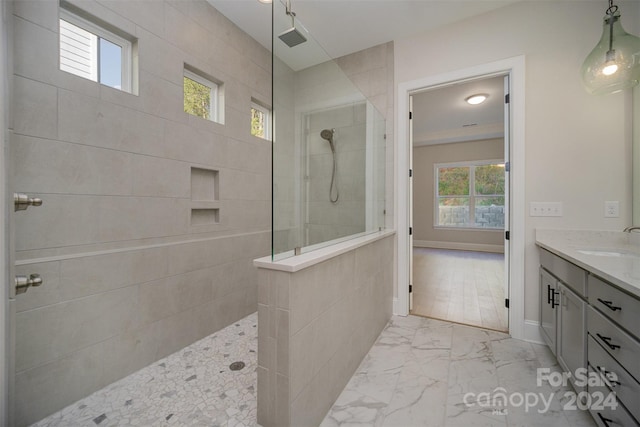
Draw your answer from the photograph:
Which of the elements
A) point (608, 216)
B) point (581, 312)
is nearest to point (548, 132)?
point (608, 216)

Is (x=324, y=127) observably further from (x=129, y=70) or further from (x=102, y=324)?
(x=102, y=324)

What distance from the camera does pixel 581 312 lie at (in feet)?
4.59

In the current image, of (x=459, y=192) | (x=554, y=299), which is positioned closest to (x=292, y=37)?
(x=554, y=299)

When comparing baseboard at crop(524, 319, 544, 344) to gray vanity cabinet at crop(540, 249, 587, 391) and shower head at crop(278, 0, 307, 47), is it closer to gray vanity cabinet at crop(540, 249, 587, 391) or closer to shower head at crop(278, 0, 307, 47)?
gray vanity cabinet at crop(540, 249, 587, 391)

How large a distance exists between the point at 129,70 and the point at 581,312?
3.10 m

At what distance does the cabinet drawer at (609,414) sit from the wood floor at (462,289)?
118cm

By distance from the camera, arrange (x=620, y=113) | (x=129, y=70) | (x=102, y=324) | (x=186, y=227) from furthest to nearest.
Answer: (x=186, y=227) < (x=620, y=113) < (x=129, y=70) < (x=102, y=324)

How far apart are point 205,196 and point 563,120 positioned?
3022mm

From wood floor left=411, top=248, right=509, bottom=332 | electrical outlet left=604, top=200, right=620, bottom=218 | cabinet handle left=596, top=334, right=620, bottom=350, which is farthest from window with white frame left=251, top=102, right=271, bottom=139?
electrical outlet left=604, top=200, right=620, bottom=218

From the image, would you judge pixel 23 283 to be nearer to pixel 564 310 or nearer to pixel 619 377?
pixel 619 377

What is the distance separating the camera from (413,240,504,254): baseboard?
634 cm

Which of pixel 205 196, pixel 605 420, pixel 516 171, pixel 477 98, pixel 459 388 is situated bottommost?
pixel 459 388

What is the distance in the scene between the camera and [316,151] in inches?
72.0

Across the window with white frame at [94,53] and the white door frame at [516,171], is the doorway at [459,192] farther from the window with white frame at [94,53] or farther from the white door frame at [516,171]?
the window with white frame at [94,53]
